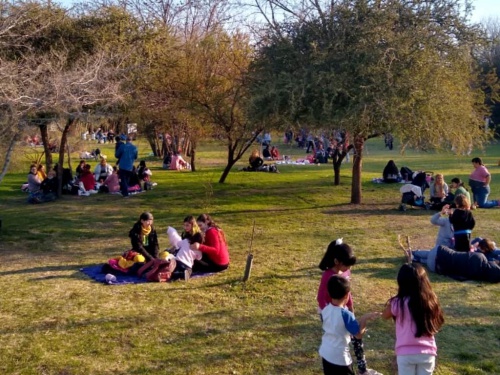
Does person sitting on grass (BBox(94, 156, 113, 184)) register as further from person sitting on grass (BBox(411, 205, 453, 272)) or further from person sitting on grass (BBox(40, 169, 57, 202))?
person sitting on grass (BBox(411, 205, 453, 272))

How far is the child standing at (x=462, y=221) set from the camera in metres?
8.64

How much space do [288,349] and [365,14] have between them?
9.34 metres

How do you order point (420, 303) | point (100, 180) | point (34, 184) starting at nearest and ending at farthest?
1. point (420, 303)
2. point (34, 184)
3. point (100, 180)

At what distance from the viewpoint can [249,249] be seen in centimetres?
1054

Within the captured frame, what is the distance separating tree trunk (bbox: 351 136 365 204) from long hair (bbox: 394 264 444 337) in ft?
35.6

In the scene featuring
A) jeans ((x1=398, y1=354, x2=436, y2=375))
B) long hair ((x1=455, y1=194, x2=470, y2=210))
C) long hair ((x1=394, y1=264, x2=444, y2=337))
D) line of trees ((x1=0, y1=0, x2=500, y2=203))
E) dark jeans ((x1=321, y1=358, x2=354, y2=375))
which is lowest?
dark jeans ((x1=321, y1=358, x2=354, y2=375))

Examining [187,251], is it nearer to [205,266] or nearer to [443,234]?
[205,266]

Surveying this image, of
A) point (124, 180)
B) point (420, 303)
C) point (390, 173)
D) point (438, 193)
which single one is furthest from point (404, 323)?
point (390, 173)

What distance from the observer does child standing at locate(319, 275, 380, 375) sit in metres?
4.25

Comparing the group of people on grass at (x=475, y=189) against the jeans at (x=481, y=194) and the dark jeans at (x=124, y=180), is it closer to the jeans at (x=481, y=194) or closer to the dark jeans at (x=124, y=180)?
the jeans at (x=481, y=194)

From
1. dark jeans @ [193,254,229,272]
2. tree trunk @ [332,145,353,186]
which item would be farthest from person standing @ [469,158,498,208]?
dark jeans @ [193,254,229,272]

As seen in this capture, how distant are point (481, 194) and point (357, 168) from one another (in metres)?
3.23

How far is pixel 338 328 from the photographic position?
4.27 metres

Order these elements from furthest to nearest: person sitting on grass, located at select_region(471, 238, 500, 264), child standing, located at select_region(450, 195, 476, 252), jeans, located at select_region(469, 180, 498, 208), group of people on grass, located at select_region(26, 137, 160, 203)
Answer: group of people on grass, located at select_region(26, 137, 160, 203), jeans, located at select_region(469, 180, 498, 208), person sitting on grass, located at select_region(471, 238, 500, 264), child standing, located at select_region(450, 195, 476, 252)
